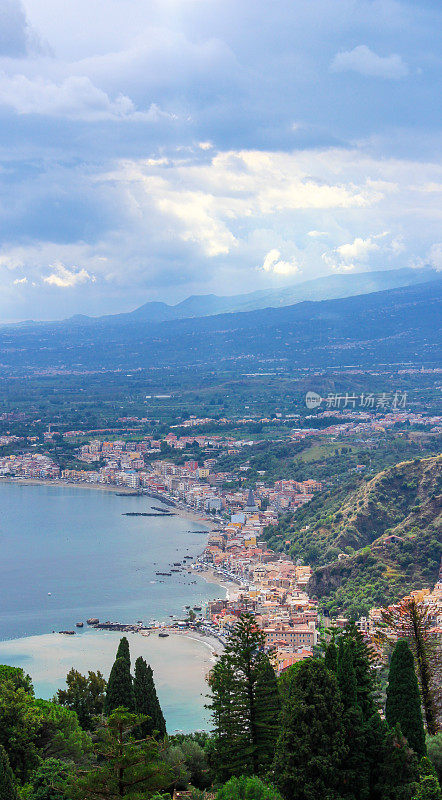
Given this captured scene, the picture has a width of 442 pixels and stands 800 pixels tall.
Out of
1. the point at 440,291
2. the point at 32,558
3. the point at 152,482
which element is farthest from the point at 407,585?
the point at 440,291

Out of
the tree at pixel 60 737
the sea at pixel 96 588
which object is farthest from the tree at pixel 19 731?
the sea at pixel 96 588

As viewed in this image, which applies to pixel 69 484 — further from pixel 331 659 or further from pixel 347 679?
pixel 347 679

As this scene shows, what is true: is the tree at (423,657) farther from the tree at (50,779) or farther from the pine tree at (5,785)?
the pine tree at (5,785)

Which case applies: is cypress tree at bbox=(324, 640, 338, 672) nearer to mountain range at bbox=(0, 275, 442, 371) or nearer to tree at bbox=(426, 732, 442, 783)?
tree at bbox=(426, 732, 442, 783)

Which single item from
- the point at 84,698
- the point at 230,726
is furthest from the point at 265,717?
Result: the point at 84,698

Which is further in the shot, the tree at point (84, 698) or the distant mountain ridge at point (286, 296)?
the distant mountain ridge at point (286, 296)

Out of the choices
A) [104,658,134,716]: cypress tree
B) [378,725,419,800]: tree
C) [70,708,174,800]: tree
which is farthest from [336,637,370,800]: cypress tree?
[104,658,134,716]: cypress tree
